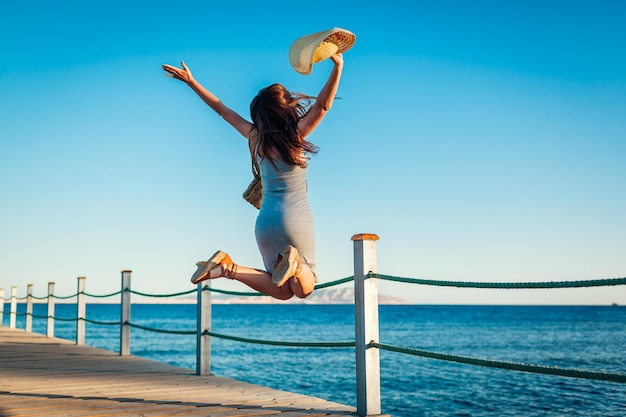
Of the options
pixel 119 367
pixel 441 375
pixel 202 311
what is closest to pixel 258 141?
pixel 202 311

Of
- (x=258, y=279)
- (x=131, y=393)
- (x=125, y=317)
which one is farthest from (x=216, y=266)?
(x=125, y=317)

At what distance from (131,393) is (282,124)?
112 inches

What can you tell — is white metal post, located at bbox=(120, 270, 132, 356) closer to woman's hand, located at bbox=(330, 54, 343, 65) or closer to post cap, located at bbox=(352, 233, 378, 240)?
post cap, located at bbox=(352, 233, 378, 240)

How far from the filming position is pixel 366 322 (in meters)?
3.94

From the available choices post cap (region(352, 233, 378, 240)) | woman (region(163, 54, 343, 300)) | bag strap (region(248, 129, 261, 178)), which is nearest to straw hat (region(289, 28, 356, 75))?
woman (region(163, 54, 343, 300))

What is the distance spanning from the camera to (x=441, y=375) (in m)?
23.1

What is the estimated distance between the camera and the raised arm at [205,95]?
3.36 meters

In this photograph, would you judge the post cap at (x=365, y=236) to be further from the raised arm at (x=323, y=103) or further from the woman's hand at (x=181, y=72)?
the woman's hand at (x=181, y=72)

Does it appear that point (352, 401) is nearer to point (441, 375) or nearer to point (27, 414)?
point (441, 375)

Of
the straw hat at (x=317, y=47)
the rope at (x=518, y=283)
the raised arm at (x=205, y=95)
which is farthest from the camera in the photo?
the raised arm at (x=205, y=95)

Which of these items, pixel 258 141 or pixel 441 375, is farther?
pixel 441 375

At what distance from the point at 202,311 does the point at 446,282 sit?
123 inches

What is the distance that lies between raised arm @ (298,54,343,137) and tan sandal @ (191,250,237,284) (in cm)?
76

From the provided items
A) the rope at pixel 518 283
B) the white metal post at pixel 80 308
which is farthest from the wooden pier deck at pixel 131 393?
the white metal post at pixel 80 308
